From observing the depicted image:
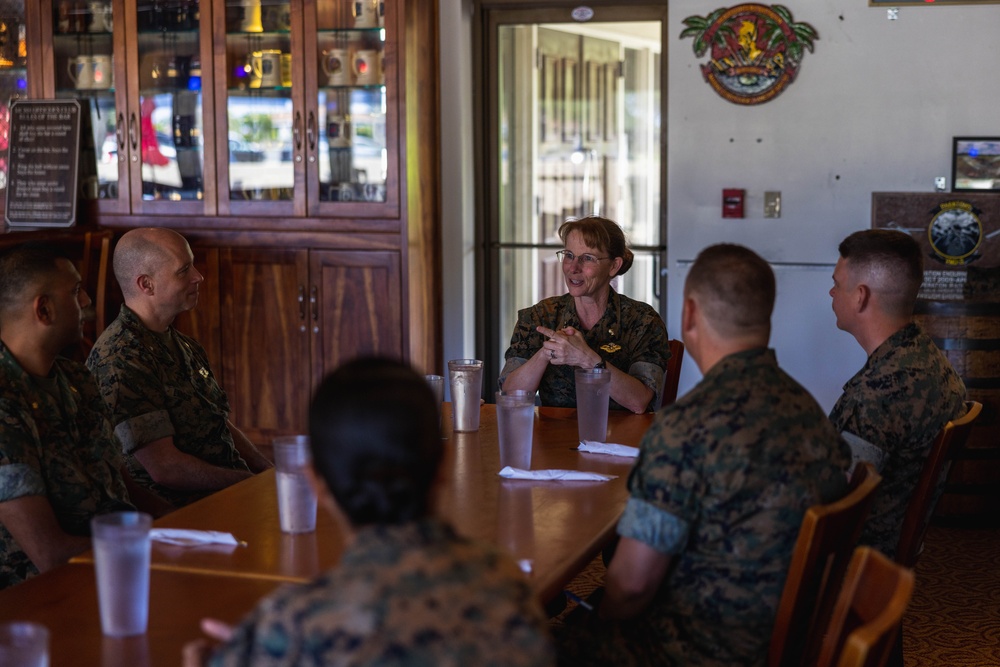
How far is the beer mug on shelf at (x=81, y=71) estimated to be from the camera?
5.68m

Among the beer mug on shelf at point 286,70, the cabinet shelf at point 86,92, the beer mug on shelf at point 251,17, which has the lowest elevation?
the cabinet shelf at point 86,92

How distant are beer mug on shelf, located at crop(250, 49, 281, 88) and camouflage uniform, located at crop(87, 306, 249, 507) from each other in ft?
8.28

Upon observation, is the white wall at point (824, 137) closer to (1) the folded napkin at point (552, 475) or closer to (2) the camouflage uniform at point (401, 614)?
(1) the folded napkin at point (552, 475)

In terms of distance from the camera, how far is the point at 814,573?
1944 millimetres

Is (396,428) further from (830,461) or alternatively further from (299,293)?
(299,293)

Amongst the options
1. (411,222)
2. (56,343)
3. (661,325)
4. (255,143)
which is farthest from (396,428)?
(255,143)

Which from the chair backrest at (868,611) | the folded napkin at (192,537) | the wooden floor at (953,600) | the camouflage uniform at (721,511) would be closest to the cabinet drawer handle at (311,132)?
the wooden floor at (953,600)

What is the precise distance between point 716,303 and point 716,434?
11.1 inches

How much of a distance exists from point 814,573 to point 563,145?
161 inches

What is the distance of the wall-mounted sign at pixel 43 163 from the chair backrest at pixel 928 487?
443cm

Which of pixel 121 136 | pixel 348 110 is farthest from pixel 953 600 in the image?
pixel 121 136

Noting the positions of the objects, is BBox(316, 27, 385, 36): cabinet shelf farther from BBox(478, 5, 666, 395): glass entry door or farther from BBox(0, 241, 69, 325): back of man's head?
BBox(0, 241, 69, 325): back of man's head

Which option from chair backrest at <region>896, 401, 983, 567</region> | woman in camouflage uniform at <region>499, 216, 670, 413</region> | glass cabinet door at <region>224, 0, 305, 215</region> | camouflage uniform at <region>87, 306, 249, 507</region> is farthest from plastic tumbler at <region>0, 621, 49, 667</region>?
glass cabinet door at <region>224, 0, 305, 215</region>

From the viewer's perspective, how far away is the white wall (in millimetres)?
4938
